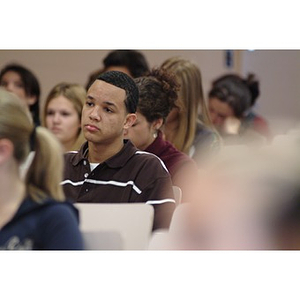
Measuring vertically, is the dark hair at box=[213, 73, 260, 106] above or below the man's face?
above

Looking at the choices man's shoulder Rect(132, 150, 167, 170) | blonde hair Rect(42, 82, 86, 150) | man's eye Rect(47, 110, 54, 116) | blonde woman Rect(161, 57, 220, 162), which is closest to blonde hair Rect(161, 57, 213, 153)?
blonde woman Rect(161, 57, 220, 162)

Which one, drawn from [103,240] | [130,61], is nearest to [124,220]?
[103,240]

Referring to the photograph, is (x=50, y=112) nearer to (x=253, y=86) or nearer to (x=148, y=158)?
(x=148, y=158)

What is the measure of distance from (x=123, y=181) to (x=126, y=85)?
1.15 feet

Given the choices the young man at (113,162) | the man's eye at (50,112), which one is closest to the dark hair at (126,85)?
the young man at (113,162)

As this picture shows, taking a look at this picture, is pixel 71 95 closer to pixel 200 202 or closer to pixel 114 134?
pixel 114 134

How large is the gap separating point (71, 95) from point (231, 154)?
0.64 metres

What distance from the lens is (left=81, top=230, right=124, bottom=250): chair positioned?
7.97ft

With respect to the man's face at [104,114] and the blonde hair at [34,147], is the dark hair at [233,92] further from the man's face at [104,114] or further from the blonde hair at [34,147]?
the blonde hair at [34,147]

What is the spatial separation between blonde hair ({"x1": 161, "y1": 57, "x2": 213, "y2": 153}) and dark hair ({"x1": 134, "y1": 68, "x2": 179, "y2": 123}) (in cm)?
2

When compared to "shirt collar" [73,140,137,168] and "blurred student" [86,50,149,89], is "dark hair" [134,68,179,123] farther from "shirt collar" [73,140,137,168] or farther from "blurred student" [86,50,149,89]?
"shirt collar" [73,140,137,168]

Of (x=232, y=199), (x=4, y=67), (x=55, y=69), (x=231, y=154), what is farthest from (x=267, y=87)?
(x=4, y=67)

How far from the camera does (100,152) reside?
250cm

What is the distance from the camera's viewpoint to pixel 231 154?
2607 mm
